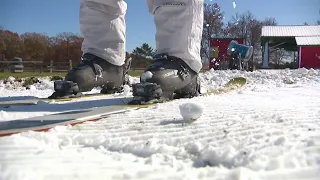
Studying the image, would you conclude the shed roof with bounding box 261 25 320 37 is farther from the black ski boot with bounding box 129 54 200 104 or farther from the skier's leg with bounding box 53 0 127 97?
the black ski boot with bounding box 129 54 200 104

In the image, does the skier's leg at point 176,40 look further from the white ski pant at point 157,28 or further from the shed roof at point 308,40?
the shed roof at point 308,40

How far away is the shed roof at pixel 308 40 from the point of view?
63.8 feet

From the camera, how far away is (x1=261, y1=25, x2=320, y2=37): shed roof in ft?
70.0

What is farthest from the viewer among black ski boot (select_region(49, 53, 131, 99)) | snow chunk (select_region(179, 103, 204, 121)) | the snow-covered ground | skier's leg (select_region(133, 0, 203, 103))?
black ski boot (select_region(49, 53, 131, 99))

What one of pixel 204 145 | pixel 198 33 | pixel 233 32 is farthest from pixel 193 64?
pixel 233 32

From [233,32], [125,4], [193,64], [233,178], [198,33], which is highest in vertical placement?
[233,32]

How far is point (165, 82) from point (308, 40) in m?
20.7

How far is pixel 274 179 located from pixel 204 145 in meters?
0.30

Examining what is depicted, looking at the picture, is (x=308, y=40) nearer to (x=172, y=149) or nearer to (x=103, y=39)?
(x=103, y=39)

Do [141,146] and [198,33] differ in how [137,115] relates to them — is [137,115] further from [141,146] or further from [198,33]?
[198,33]

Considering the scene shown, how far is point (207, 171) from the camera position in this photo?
0.76 metres

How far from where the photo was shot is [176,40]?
221 cm

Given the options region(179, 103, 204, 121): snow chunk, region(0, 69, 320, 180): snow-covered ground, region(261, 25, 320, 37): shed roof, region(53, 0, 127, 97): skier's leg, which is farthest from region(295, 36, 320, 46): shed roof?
region(179, 103, 204, 121): snow chunk

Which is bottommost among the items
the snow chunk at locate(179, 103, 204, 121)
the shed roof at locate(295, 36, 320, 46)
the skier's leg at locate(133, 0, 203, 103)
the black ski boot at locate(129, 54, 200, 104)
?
the snow chunk at locate(179, 103, 204, 121)
